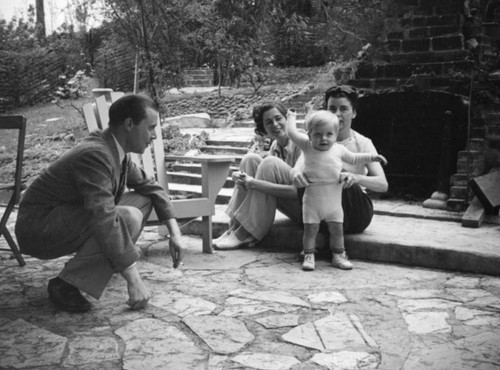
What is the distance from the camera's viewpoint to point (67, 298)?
9.89 feet

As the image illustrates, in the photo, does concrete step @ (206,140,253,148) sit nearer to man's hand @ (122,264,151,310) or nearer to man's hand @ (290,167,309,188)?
man's hand @ (290,167,309,188)

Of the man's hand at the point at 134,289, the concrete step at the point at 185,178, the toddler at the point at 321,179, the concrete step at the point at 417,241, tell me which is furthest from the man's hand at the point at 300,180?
the concrete step at the point at 185,178

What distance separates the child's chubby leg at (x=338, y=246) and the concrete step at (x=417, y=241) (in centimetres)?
22

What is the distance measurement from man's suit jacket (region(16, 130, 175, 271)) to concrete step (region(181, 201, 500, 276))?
1.58 metres

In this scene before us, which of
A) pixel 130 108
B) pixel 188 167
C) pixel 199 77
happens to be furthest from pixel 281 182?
pixel 199 77

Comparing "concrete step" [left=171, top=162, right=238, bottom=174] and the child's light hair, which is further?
"concrete step" [left=171, top=162, right=238, bottom=174]

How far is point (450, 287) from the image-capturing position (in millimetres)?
3420

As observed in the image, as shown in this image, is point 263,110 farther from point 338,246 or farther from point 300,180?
point 338,246

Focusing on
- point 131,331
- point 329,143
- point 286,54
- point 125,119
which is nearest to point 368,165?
point 329,143

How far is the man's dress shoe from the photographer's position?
3001 millimetres

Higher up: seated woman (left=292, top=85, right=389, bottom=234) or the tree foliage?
the tree foliage

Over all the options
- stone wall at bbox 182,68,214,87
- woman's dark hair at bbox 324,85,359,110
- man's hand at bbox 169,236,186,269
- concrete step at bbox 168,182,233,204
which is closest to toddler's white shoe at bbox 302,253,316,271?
man's hand at bbox 169,236,186,269

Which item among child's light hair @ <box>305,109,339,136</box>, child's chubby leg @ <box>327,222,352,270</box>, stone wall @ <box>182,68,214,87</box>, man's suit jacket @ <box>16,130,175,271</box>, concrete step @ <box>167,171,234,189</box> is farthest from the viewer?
stone wall @ <box>182,68,214,87</box>

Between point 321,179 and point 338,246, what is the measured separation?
489 millimetres
